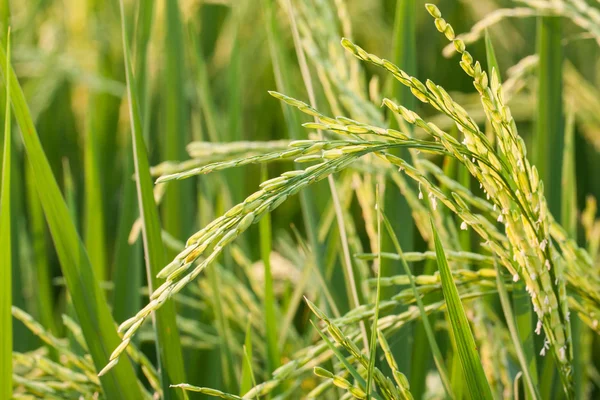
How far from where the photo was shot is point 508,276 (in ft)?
2.05

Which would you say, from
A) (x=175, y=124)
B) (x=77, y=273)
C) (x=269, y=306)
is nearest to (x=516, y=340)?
(x=269, y=306)

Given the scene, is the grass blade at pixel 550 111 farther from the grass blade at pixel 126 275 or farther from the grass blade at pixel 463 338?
the grass blade at pixel 126 275

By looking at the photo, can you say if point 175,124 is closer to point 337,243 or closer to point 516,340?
point 337,243

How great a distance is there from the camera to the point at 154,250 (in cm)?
65

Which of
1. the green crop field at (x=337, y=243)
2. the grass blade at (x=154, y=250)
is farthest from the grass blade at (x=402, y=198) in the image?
the grass blade at (x=154, y=250)

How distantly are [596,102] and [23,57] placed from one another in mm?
1082

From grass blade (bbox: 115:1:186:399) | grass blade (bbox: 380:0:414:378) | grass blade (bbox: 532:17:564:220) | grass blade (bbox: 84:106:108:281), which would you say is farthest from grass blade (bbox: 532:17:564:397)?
grass blade (bbox: 84:106:108:281)

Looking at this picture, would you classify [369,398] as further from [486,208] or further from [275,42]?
[275,42]

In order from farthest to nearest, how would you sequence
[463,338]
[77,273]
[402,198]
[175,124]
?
1. [175,124]
2. [402,198]
3. [77,273]
4. [463,338]

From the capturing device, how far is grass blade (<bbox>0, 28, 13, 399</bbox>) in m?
0.62

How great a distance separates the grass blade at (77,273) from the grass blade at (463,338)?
30cm

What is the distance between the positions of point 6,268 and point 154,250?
5.1 inches

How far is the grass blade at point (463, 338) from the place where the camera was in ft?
1.73

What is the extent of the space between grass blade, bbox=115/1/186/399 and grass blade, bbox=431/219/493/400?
253 mm
